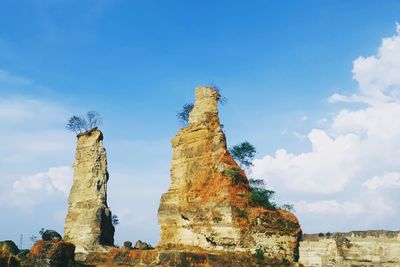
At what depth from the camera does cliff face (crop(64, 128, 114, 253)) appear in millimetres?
40469

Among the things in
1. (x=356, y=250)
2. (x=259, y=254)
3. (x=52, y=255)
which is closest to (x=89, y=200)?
(x=52, y=255)

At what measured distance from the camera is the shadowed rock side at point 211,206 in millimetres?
31891

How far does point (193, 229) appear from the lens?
3438 centimetres

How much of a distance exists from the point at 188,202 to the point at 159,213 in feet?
12.4

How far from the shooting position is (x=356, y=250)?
2878 cm

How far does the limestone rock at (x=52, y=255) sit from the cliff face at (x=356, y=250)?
570 inches

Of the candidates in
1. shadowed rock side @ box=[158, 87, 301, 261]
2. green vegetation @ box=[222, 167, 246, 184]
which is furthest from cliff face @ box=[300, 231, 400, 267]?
green vegetation @ box=[222, 167, 246, 184]

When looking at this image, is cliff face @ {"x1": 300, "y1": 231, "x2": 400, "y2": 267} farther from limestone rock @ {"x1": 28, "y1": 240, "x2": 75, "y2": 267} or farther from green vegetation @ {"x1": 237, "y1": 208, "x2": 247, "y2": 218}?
limestone rock @ {"x1": 28, "y1": 240, "x2": 75, "y2": 267}

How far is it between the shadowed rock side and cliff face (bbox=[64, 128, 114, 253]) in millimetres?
5400

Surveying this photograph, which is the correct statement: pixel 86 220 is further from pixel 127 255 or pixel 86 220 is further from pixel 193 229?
pixel 193 229

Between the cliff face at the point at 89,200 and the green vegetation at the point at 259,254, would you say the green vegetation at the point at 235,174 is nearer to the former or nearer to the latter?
the green vegetation at the point at 259,254

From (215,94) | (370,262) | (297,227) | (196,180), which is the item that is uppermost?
(215,94)

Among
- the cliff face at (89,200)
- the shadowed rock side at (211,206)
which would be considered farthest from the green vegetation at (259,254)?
the cliff face at (89,200)

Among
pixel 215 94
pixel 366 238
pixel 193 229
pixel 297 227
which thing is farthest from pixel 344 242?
pixel 215 94
